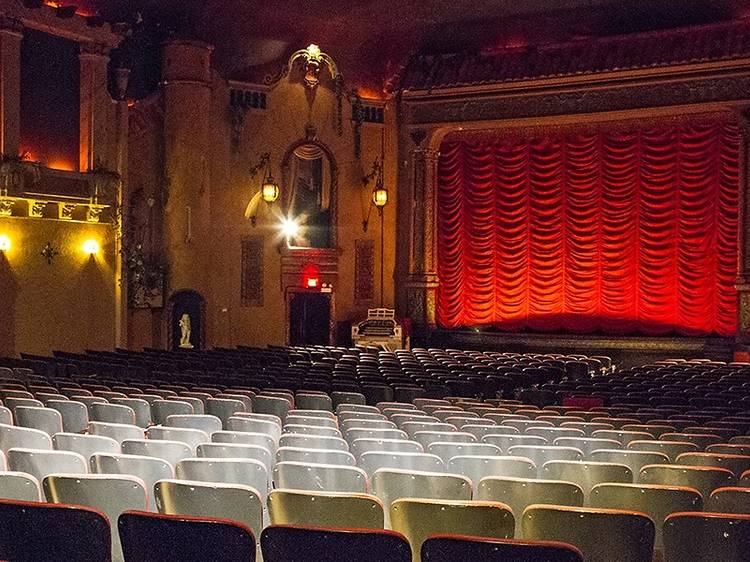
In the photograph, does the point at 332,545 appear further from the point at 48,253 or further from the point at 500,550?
the point at 48,253

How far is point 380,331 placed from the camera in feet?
74.3

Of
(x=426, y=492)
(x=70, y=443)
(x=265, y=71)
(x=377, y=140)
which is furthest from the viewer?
(x=377, y=140)

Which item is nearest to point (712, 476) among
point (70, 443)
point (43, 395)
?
point (70, 443)

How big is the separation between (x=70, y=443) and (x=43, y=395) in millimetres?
2831

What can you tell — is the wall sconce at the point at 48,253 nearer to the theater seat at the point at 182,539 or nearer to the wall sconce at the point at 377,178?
the wall sconce at the point at 377,178

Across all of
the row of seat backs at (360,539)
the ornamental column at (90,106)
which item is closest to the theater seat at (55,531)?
the row of seat backs at (360,539)

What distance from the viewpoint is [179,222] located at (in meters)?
20.6

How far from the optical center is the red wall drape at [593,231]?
21409mm

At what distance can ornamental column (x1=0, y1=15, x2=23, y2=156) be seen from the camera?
1692 cm

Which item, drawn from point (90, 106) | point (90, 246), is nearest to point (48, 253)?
point (90, 246)

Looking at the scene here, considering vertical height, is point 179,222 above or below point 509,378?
above

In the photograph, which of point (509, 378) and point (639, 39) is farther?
point (639, 39)

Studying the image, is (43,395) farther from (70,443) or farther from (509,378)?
(509,378)

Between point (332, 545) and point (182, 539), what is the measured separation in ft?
1.89
